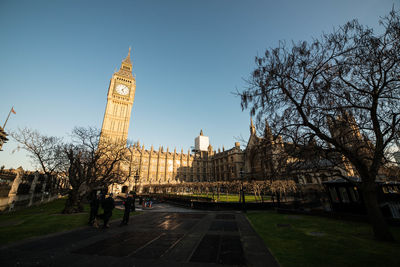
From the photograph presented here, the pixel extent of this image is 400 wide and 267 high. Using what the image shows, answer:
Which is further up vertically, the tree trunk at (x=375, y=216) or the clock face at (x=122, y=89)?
the clock face at (x=122, y=89)

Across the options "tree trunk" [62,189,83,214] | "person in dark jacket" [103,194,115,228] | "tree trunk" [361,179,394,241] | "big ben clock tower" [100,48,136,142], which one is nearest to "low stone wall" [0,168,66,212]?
"tree trunk" [62,189,83,214]

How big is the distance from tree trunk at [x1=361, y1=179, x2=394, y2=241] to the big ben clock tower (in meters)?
64.3

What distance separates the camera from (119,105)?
68.7 metres

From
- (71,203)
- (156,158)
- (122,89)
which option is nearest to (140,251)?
(71,203)

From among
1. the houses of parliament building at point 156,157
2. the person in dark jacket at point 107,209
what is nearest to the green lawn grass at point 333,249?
the person in dark jacket at point 107,209

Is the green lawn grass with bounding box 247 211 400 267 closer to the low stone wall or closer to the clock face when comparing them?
the low stone wall

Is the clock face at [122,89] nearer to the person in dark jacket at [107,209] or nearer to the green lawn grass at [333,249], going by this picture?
the person in dark jacket at [107,209]

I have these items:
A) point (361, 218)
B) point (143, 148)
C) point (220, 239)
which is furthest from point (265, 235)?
point (143, 148)

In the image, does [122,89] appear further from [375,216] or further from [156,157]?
[375,216]

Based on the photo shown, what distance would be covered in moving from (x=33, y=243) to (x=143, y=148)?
211 ft

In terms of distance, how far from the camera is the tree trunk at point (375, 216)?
19.2ft

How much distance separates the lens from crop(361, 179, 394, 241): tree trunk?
5848 mm

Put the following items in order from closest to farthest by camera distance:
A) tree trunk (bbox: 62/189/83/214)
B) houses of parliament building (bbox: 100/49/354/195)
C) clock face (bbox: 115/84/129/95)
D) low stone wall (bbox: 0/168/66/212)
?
tree trunk (bbox: 62/189/83/214), low stone wall (bbox: 0/168/66/212), houses of parliament building (bbox: 100/49/354/195), clock face (bbox: 115/84/129/95)

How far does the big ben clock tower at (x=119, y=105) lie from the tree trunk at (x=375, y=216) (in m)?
64.3
